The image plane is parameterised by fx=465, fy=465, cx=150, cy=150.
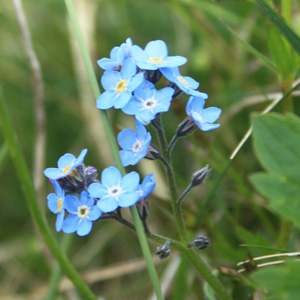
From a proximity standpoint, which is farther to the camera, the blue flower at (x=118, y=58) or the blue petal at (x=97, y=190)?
the blue flower at (x=118, y=58)

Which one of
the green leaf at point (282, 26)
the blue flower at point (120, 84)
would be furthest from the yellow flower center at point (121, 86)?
the green leaf at point (282, 26)

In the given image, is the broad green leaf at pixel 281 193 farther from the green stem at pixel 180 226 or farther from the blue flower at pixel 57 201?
the blue flower at pixel 57 201

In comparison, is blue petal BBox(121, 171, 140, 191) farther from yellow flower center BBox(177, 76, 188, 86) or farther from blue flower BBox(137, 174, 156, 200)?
yellow flower center BBox(177, 76, 188, 86)

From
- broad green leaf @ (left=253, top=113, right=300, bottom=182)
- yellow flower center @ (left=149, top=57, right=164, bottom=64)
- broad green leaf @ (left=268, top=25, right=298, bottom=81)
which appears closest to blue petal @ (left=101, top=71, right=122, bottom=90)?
yellow flower center @ (left=149, top=57, right=164, bottom=64)

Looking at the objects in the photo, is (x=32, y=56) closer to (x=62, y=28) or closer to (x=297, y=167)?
(x=62, y=28)

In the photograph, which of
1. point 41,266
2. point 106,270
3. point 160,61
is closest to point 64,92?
point 41,266
